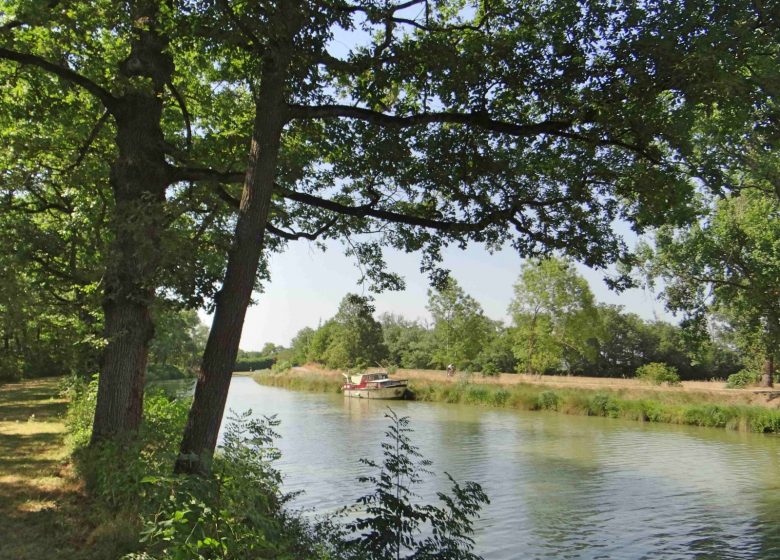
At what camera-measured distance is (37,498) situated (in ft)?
22.7

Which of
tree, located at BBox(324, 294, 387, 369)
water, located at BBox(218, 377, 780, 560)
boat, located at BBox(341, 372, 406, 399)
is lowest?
water, located at BBox(218, 377, 780, 560)

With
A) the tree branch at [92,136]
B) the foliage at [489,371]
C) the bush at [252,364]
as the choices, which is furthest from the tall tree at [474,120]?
the bush at [252,364]

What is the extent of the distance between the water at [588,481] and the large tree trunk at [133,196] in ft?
16.4

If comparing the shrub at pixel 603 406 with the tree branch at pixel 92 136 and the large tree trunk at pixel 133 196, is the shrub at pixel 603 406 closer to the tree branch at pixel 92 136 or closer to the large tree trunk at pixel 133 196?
the large tree trunk at pixel 133 196

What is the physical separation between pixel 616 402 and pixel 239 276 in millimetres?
28415

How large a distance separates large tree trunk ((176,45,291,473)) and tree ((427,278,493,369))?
46.0m

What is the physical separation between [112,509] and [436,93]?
6513 mm

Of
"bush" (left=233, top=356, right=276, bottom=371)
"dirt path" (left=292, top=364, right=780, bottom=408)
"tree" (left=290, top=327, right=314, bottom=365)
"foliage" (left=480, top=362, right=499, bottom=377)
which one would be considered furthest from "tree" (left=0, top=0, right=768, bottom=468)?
"bush" (left=233, top=356, right=276, bottom=371)

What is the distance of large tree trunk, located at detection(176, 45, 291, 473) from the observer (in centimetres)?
575

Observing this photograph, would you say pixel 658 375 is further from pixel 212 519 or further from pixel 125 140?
pixel 212 519

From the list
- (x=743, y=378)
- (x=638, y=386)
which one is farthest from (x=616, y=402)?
(x=743, y=378)

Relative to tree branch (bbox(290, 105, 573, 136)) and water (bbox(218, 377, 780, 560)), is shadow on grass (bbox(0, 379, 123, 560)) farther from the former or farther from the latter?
tree branch (bbox(290, 105, 573, 136))

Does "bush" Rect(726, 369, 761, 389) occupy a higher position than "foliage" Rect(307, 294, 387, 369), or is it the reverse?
"foliage" Rect(307, 294, 387, 369)

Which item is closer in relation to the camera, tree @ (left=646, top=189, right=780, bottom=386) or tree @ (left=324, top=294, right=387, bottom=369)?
tree @ (left=646, top=189, right=780, bottom=386)
